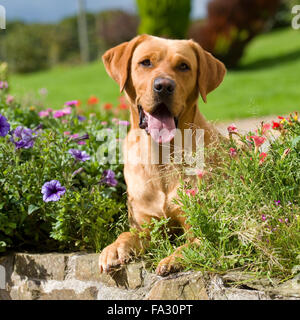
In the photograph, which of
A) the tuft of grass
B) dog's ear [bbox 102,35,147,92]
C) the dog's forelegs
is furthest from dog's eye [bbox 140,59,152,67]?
the dog's forelegs

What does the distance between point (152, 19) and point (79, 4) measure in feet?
25.5

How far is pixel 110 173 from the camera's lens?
3.41 metres

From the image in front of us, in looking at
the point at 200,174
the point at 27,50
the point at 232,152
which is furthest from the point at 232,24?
the point at 27,50

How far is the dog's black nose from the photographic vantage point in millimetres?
3051

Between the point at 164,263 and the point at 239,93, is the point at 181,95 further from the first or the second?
the point at 239,93

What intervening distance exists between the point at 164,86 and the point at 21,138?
3.81ft

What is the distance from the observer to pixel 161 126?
10.4 ft

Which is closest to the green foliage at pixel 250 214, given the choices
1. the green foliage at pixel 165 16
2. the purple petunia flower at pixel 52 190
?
the purple petunia flower at pixel 52 190

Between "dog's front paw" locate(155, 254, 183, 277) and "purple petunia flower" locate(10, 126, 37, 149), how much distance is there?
132 cm

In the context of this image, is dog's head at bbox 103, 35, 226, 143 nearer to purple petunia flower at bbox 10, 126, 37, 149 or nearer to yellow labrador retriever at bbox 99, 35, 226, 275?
yellow labrador retriever at bbox 99, 35, 226, 275

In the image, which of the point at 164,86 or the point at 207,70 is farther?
the point at 207,70

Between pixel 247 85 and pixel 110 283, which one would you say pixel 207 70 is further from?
pixel 247 85

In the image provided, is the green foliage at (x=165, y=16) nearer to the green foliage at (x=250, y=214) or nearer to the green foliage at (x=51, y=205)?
the green foliage at (x=51, y=205)

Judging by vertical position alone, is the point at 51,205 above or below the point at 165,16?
below
